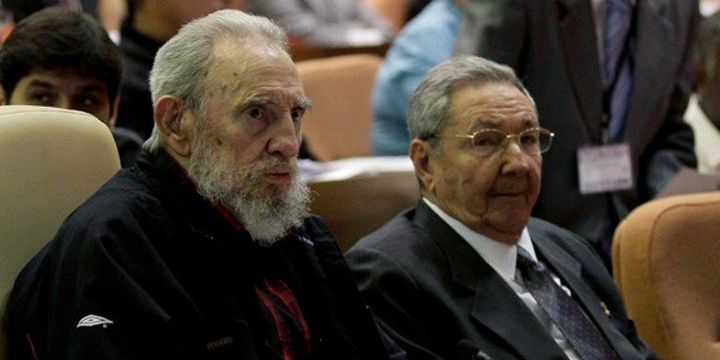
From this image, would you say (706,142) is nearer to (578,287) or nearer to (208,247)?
(578,287)

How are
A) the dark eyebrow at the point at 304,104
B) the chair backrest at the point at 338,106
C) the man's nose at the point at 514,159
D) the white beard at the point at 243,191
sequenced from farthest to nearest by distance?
the chair backrest at the point at 338,106
the man's nose at the point at 514,159
the dark eyebrow at the point at 304,104
the white beard at the point at 243,191

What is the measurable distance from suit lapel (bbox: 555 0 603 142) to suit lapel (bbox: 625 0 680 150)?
0.14 meters

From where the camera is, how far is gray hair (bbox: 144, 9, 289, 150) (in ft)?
8.12

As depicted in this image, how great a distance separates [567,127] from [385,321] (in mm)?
1506

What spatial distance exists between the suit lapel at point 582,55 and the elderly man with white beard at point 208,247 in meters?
1.70

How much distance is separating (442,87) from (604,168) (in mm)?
1230

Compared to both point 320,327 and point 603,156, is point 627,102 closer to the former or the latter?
point 603,156

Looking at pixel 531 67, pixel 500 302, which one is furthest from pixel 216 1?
pixel 500 302

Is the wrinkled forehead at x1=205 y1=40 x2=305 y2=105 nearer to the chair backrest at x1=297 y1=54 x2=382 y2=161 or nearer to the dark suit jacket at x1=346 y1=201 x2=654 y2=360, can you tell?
the dark suit jacket at x1=346 y1=201 x2=654 y2=360

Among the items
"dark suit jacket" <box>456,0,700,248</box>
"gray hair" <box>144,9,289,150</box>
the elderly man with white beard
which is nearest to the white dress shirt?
"dark suit jacket" <box>456,0,700,248</box>

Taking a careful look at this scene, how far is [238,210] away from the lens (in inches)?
97.3

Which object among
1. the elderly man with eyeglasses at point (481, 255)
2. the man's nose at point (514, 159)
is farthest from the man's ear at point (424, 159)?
the man's nose at point (514, 159)

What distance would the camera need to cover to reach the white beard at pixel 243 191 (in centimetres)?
245

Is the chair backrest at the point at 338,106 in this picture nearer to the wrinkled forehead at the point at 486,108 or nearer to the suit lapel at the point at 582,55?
the suit lapel at the point at 582,55
